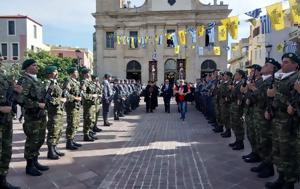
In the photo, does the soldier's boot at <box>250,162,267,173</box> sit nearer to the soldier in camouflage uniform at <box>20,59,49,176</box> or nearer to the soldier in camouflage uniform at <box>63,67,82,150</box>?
the soldier in camouflage uniform at <box>20,59,49,176</box>

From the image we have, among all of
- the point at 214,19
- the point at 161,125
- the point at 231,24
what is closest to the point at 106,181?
the point at 161,125

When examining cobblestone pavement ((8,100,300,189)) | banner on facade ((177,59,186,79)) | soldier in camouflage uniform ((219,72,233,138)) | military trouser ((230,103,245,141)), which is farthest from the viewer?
banner on facade ((177,59,186,79))

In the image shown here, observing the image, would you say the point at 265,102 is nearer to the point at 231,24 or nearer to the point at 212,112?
the point at 212,112

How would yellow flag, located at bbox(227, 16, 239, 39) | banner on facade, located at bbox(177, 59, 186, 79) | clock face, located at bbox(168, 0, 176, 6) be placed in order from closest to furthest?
yellow flag, located at bbox(227, 16, 239, 39) < banner on facade, located at bbox(177, 59, 186, 79) < clock face, located at bbox(168, 0, 176, 6)

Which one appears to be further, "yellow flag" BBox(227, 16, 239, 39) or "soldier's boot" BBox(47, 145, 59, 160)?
"yellow flag" BBox(227, 16, 239, 39)

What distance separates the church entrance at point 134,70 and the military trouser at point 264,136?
4144cm

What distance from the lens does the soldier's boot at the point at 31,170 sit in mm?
6688

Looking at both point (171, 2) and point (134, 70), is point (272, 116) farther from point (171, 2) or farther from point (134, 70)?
point (171, 2)

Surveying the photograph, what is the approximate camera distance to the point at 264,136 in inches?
257

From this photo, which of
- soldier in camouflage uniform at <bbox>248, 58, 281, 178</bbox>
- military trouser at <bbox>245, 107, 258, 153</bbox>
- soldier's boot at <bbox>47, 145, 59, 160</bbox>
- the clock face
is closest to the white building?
the clock face

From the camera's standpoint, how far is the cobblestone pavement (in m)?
6.24

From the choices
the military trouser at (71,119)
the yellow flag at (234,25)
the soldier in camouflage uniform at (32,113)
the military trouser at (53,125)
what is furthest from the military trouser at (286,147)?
the yellow flag at (234,25)

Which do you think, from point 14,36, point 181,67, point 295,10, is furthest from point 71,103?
point 14,36

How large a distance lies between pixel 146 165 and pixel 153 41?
39750mm
